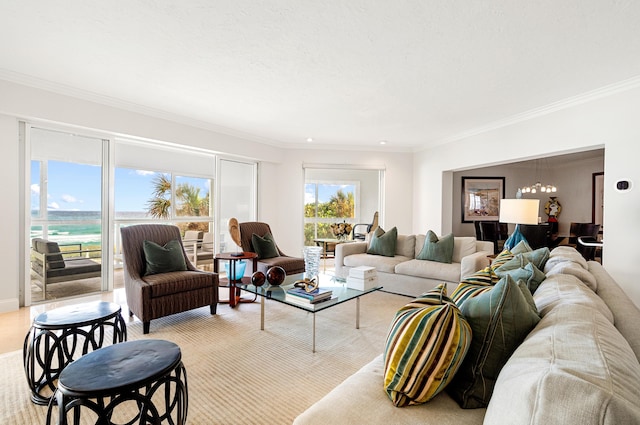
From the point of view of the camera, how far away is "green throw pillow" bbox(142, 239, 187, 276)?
3246mm

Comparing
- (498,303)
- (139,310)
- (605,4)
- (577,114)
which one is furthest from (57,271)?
(577,114)

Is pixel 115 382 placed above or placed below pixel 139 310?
above

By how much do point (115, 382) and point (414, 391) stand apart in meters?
1.14

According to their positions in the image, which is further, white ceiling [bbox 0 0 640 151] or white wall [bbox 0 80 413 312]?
white wall [bbox 0 80 413 312]

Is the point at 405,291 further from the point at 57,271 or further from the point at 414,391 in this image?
the point at 57,271

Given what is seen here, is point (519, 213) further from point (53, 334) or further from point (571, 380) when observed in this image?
point (53, 334)

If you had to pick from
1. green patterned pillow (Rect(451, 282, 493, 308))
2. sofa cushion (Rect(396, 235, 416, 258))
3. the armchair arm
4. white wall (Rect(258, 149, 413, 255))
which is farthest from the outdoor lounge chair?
green patterned pillow (Rect(451, 282, 493, 308))

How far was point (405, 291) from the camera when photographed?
4230 millimetres

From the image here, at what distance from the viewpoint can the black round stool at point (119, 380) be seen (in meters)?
1.18

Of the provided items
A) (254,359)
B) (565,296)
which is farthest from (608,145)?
(254,359)

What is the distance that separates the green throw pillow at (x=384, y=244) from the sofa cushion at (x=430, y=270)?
0.42 metres

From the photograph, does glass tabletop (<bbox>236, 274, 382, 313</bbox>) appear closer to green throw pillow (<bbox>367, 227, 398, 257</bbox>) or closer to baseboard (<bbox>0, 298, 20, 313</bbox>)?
green throw pillow (<bbox>367, 227, 398, 257</bbox>)

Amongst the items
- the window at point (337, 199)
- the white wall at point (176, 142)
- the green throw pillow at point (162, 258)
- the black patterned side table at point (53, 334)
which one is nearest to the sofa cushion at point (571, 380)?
the black patterned side table at point (53, 334)

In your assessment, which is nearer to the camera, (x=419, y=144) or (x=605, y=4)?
(x=605, y=4)
